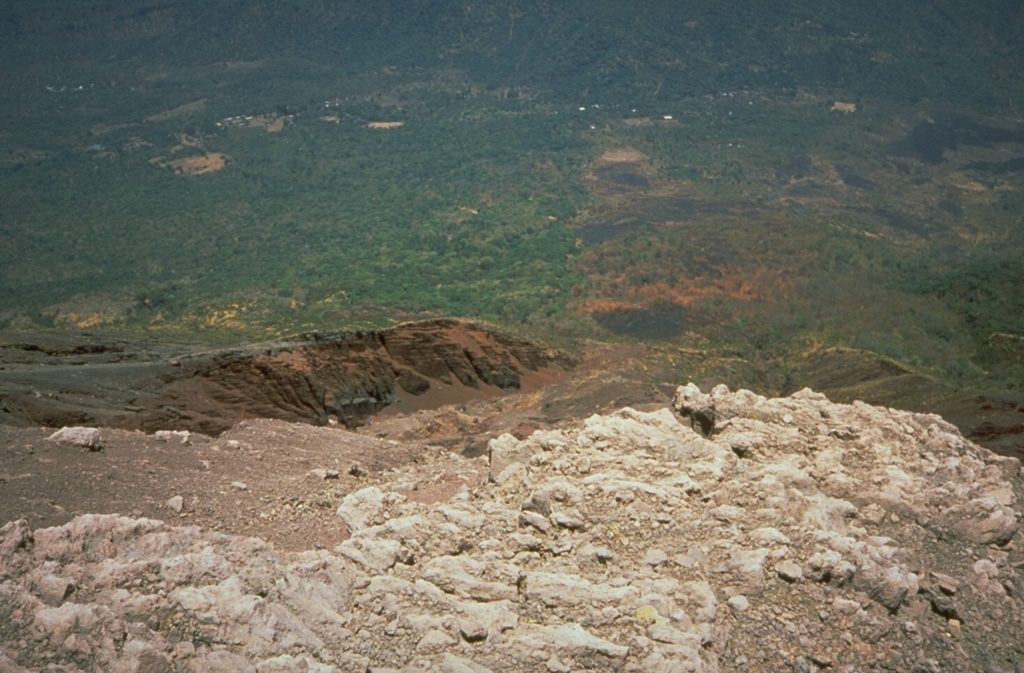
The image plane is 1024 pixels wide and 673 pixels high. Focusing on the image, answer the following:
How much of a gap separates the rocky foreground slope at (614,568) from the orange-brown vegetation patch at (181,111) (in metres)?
101

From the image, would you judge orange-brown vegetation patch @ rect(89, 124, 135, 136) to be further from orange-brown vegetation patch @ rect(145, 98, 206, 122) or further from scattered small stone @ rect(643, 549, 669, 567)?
scattered small stone @ rect(643, 549, 669, 567)

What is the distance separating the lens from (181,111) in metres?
116

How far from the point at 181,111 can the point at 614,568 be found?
10862 centimetres

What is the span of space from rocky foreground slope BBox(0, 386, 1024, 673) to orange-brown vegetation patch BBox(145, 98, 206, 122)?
3979 inches

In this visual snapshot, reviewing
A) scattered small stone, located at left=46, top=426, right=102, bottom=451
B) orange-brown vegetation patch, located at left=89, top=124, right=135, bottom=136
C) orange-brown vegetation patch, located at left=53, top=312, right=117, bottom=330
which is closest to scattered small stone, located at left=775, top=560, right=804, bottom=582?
scattered small stone, located at left=46, top=426, right=102, bottom=451

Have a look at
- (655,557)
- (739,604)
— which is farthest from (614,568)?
(739,604)

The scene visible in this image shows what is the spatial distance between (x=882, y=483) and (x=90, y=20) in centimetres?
13620

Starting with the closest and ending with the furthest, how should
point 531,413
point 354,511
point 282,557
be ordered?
point 282,557, point 354,511, point 531,413

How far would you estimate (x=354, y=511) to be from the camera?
16.2 m

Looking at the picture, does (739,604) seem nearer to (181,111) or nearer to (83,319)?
(83,319)

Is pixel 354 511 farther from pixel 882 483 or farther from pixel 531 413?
pixel 531 413

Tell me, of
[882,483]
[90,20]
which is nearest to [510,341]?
[882,483]

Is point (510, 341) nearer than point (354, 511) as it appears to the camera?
No

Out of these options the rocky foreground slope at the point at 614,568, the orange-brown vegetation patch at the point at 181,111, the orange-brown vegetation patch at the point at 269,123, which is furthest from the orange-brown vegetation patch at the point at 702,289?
the orange-brown vegetation patch at the point at 181,111
